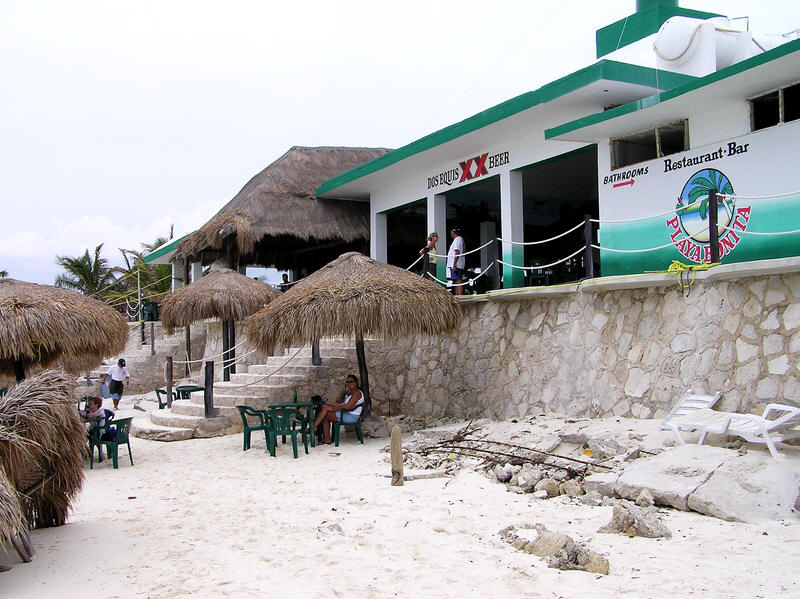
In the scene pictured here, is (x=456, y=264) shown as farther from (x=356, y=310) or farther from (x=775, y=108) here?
(x=775, y=108)

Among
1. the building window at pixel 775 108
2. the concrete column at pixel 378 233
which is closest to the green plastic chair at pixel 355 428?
the building window at pixel 775 108

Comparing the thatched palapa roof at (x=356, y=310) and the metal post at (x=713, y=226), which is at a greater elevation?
the metal post at (x=713, y=226)

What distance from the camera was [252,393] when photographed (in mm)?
11797

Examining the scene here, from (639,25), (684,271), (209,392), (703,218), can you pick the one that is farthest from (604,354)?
(209,392)

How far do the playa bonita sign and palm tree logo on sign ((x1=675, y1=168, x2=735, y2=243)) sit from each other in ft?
12.7

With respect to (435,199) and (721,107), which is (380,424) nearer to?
(435,199)

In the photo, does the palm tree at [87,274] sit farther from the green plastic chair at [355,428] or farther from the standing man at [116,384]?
the green plastic chair at [355,428]

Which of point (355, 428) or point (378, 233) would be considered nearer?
point (355, 428)

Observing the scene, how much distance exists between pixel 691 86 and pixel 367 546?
20.1 feet

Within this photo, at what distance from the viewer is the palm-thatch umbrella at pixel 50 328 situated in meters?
8.32

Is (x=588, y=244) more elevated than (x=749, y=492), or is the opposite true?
(x=588, y=244)

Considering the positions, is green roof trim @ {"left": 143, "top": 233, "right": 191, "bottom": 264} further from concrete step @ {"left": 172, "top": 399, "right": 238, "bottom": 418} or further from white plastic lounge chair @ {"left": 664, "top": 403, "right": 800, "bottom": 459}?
white plastic lounge chair @ {"left": 664, "top": 403, "right": 800, "bottom": 459}

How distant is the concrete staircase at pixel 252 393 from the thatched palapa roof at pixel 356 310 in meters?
1.94

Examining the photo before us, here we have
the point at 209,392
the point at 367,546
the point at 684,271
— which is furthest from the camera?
the point at 209,392
